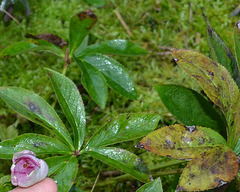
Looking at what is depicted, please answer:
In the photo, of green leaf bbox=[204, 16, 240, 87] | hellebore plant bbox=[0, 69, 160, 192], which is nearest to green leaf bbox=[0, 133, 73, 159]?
hellebore plant bbox=[0, 69, 160, 192]

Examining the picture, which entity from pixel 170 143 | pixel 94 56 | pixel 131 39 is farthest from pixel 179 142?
pixel 131 39

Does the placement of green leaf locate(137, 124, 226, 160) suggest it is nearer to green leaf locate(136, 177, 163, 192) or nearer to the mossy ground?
green leaf locate(136, 177, 163, 192)

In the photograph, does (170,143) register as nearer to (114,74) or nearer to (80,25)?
(114,74)

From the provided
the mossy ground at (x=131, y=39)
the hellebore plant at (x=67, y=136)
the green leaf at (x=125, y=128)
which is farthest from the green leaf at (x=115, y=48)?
the green leaf at (x=125, y=128)

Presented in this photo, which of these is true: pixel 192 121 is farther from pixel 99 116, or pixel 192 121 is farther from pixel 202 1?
pixel 202 1

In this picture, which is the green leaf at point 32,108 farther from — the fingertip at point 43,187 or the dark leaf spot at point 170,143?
the dark leaf spot at point 170,143

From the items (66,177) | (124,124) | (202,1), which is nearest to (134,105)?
(124,124)
